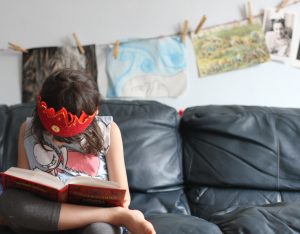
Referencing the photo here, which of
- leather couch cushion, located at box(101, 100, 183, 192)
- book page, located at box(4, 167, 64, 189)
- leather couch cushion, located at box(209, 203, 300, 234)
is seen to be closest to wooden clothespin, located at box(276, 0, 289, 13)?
leather couch cushion, located at box(101, 100, 183, 192)

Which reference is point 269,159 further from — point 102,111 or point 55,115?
point 55,115

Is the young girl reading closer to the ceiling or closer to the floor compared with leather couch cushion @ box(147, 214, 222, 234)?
closer to the ceiling

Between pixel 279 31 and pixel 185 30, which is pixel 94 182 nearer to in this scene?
pixel 185 30

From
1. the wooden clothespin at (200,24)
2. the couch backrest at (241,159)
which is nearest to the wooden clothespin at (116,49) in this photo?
the wooden clothespin at (200,24)

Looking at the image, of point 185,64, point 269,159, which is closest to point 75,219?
point 269,159

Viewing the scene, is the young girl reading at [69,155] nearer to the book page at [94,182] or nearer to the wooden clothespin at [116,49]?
the book page at [94,182]

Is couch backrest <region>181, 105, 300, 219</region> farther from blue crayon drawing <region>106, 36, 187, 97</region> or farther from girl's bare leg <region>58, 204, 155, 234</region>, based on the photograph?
girl's bare leg <region>58, 204, 155, 234</region>

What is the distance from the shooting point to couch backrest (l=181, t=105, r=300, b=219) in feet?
4.82

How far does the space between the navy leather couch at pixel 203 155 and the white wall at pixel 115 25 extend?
0.23m

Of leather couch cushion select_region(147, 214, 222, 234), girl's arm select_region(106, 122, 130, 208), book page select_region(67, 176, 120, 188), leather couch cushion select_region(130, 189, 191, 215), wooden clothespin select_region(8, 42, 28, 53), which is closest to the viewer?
book page select_region(67, 176, 120, 188)

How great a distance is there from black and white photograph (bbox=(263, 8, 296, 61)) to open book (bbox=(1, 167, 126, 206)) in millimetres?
1146

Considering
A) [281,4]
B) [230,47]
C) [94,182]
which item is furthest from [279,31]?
[94,182]

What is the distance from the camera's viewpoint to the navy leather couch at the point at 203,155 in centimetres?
144

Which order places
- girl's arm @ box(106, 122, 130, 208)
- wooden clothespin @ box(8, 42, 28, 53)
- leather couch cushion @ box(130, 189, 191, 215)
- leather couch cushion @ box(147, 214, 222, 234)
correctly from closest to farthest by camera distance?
leather couch cushion @ box(147, 214, 222, 234) < girl's arm @ box(106, 122, 130, 208) < leather couch cushion @ box(130, 189, 191, 215) < wooden clothespin @ box(8, 42, 28, 53)
